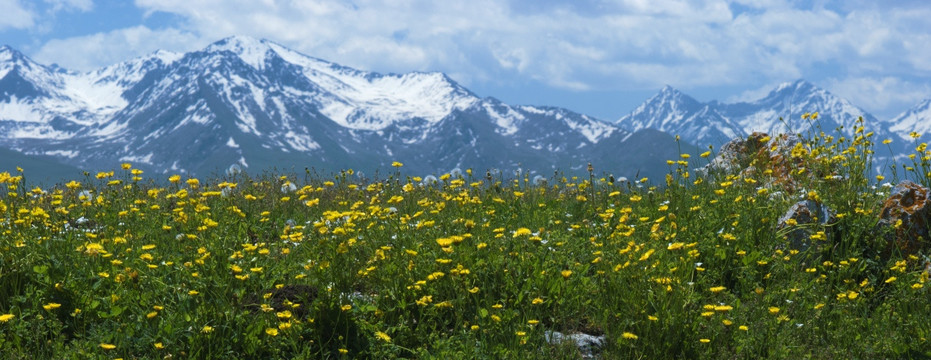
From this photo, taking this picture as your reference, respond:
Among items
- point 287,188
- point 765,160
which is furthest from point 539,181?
point 287,188

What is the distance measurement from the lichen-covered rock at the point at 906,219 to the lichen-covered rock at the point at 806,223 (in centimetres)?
52

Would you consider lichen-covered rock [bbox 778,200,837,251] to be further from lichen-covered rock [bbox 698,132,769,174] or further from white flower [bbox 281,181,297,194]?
white flower [bbox 281,181,297,194]

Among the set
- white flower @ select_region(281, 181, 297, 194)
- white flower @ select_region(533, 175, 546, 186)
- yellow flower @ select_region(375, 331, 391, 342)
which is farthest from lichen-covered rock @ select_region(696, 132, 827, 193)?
white flower @ select_region(281, 181, 297, 194)

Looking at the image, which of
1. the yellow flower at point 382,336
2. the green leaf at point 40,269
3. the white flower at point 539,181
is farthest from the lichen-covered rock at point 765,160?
the green leaf at point 40,269

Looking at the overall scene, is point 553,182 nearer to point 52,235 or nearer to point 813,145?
point 813,145

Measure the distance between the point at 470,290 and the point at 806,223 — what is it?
12.6 feet

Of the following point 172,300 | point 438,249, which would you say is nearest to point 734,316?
point 438,249

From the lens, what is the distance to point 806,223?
7.50 m

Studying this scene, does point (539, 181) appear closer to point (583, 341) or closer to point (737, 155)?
point (737, 155)

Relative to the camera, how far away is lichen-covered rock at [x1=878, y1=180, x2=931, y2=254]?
7.34 metres

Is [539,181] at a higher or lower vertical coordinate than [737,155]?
lower

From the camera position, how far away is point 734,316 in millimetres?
6102

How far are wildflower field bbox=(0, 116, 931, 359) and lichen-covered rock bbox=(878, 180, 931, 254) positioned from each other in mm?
118

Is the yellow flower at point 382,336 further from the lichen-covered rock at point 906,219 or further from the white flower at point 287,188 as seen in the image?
the white flower at point 287,188
